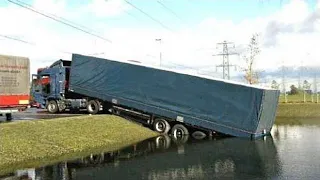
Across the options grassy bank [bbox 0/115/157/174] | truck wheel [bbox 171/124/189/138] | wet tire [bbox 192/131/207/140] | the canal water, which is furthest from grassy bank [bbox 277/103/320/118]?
the canal water

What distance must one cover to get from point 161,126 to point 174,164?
12.8 metres

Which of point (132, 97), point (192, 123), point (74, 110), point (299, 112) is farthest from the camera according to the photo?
point (299, 112)

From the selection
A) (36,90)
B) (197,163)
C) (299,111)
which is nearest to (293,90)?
(299,111)

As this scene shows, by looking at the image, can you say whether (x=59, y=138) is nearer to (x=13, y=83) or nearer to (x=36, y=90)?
(x=13, y=83)

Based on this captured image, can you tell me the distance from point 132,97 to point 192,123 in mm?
4466

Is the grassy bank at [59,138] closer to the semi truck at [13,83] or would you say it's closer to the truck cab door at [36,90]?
the semi truck at [13,83]

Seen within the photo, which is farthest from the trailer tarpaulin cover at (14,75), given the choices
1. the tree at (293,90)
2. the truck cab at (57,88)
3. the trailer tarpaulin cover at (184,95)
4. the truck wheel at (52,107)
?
the tree at (293,90)

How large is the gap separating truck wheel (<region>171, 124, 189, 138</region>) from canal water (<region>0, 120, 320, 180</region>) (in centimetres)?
456

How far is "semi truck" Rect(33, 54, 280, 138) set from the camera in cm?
2700

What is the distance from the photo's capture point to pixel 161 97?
29.3m

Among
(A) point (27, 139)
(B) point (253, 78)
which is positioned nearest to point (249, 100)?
(A) point (27, 139)

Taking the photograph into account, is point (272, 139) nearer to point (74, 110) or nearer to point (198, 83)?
point (198, 83)

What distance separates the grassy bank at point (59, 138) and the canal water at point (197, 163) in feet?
4.11

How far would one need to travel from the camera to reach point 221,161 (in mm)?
17844
